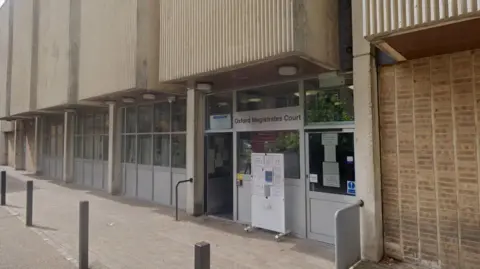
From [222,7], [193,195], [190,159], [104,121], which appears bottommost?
[193,195]

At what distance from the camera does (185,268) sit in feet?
16.3

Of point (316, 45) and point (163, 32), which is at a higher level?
point (163, 32)

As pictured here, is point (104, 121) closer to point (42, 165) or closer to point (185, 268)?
point (42, 165)

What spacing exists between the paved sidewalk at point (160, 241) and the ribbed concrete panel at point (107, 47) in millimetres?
3391

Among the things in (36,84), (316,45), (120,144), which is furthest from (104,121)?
(316,45)

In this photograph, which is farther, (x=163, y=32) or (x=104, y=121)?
(x=104, y=121)

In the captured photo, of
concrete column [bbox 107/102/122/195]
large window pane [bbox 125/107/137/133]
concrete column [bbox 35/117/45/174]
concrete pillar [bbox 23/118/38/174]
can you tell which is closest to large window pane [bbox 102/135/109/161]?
concrete column [bbox 107/102/122/195]

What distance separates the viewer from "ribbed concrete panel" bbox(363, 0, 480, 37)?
3.45m

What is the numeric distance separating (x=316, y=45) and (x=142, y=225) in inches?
209

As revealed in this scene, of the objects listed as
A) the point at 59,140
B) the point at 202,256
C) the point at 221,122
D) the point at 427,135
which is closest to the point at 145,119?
the point at 221,122

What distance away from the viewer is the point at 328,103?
240 inches

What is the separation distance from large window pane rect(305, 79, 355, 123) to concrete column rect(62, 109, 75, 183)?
42.6ft

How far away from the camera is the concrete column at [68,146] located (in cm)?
1564

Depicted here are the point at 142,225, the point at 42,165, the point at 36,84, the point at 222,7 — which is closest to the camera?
Result: the point at 222,7
